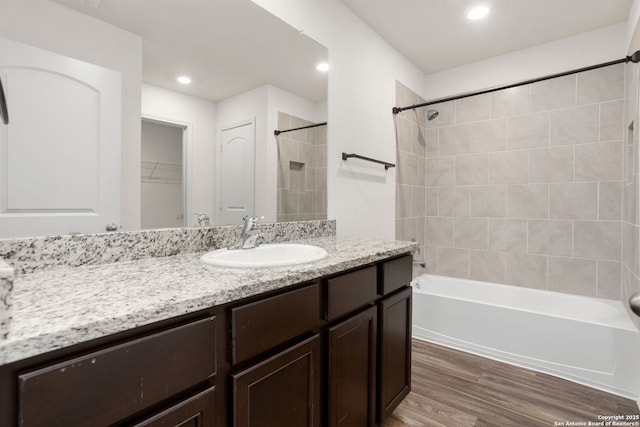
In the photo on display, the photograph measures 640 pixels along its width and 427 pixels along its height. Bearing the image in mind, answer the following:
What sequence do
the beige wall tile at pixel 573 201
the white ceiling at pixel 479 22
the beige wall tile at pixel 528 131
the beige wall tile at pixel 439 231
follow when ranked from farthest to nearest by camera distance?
the beige wall tile at pixel 439 231
the beige wall tile at pixel 528 131
the beige wall tile at pixel 573 201
the white ceiling at pixel 479 22

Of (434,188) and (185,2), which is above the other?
(185,2)

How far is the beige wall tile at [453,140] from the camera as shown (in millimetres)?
2982

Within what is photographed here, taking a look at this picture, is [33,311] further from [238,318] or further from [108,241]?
[108,241]

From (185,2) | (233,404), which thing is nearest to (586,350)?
(233,404)

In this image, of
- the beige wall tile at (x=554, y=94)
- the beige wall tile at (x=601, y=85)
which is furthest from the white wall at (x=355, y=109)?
the beige wall tile at (x=601, y=85)

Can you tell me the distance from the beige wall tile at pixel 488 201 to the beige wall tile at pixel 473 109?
25.4 inches

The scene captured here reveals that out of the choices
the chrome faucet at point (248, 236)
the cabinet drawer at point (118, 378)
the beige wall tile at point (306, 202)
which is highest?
the beige wall tile at point (306, 202)

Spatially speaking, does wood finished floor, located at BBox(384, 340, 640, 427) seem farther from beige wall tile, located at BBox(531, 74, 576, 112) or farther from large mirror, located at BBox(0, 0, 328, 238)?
beige wall tile, located at BBox(531, 74, 576, 112)

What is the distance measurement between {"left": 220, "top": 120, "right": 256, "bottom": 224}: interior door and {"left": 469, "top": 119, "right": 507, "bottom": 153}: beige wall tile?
2.25 m

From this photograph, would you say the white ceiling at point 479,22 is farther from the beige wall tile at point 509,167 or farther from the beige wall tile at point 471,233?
the beige wall tile at point 471,233

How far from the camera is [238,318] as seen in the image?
0.77 metres

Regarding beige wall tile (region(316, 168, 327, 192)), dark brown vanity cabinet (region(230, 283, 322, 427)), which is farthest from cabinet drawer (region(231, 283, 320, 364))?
beige wall tile (region(316, 168, 327, 192))

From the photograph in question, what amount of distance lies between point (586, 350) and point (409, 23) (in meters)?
2.46

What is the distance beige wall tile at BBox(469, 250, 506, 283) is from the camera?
111 inches
